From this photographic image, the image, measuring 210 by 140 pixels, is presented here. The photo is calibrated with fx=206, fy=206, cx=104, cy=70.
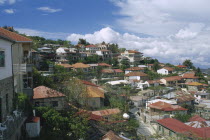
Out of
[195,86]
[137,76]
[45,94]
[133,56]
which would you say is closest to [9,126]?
[45,94]

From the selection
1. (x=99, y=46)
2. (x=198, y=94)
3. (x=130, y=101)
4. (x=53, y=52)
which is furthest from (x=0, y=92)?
(x=99, y=46)

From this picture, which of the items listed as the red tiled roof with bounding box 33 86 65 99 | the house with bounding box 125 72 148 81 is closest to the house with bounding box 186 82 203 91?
the house with bounding box 125 72 148 81

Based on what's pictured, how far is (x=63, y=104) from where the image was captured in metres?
21.2

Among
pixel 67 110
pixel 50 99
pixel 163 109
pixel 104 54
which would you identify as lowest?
pixel 163 109

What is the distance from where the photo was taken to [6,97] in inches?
480

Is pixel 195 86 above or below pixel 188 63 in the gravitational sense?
below

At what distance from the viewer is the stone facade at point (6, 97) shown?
11.2m

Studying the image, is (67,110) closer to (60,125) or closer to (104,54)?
(60,125)

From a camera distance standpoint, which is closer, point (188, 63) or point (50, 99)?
point (50, 99)

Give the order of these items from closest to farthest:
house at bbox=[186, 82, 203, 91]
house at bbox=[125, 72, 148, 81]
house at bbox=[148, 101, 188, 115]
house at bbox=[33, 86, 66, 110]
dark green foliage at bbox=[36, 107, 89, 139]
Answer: dark green foliage at bbox=[36, 107, 89, 139]
house at bbox=[33, 86, 66, 110]
house at bbox=[148, 101, 188, 115]
house at bbox=[186, 82, 203, 91]
house at bbox=[125, 72, 148, 81]

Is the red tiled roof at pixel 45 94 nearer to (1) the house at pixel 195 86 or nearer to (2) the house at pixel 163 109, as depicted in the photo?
(2) the house at pixel 163 109

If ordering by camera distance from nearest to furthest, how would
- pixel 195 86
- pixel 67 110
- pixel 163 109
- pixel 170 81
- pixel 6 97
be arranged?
1. pixel 6 97
2. pixel 67 110
3. pixel 163 109
4. pixel 195 86
5. pixel 170 81

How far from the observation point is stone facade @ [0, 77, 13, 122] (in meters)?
11.2

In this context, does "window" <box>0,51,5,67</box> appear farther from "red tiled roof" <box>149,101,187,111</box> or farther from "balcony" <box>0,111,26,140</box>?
"red tiled roof" <box>149,101,187,111</box>
